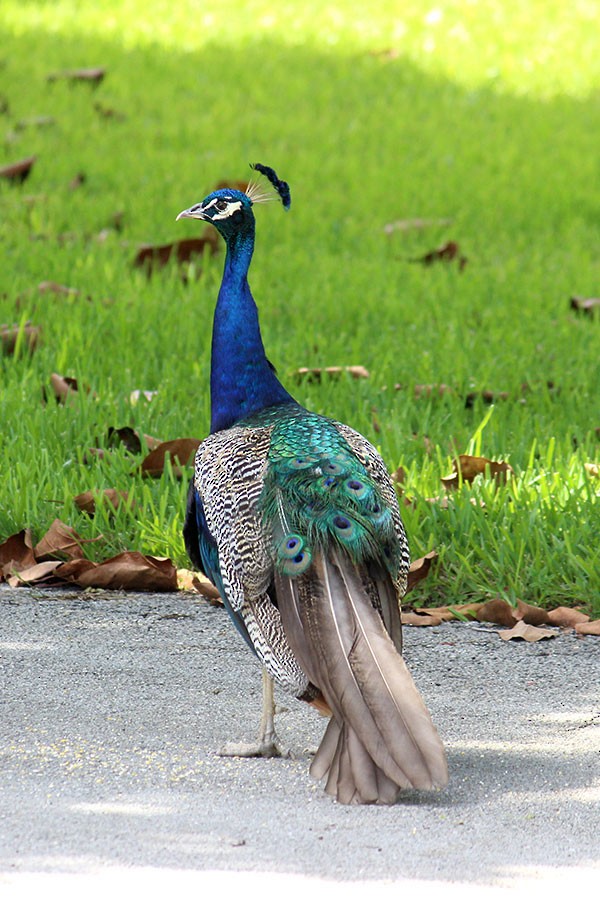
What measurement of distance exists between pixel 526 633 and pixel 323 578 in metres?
1.34

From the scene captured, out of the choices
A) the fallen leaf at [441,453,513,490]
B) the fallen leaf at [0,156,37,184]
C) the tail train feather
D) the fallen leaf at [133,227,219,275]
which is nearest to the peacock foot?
the tail train feather

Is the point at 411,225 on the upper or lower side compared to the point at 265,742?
upper

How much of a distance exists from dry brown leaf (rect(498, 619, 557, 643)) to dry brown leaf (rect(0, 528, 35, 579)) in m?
1.78

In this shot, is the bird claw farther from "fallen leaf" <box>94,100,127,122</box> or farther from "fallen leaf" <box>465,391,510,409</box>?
"fallen leaf" <box>94,100,127,122</box>

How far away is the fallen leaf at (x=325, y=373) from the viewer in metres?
6.91

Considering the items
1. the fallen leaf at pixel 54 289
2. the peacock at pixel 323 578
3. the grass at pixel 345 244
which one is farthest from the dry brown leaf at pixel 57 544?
the fallen leaf at pixel 54 289

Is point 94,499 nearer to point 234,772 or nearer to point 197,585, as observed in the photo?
point 197,585

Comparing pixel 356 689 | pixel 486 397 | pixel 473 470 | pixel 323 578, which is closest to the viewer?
pixel 356 689

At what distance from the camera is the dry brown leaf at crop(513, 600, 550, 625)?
484cm

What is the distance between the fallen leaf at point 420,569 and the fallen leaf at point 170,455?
3.98 feet

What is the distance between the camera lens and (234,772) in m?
3.62

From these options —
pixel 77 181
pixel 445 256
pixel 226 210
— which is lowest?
pixel 445 256

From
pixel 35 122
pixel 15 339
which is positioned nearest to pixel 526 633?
pixel 15 339

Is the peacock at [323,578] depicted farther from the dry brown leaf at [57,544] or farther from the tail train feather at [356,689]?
the dry brown leaf at [57,544]
